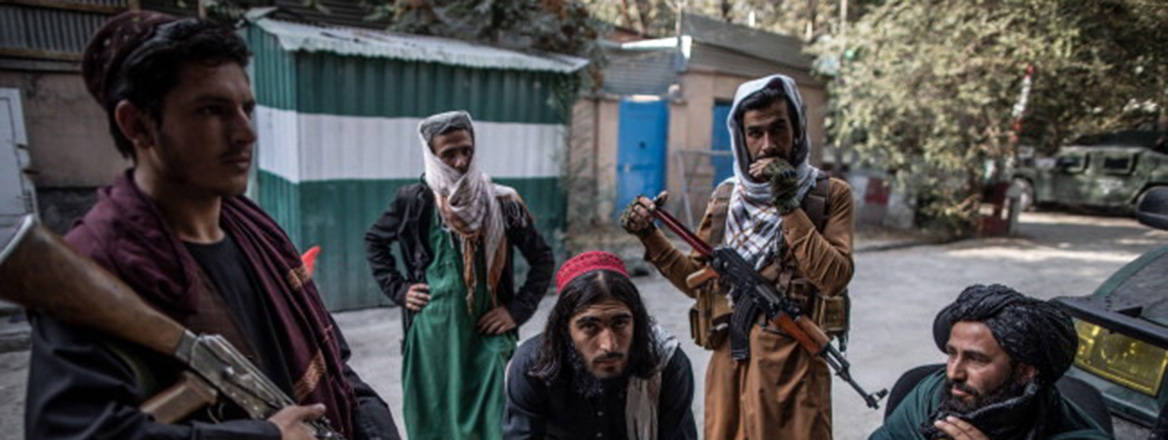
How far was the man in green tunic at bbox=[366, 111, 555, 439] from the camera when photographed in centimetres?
268

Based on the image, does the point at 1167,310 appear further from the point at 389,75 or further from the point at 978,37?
the point at 978,37

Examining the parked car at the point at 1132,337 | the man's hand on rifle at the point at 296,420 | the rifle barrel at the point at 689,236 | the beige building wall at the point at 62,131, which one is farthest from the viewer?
the beige building wall at the point at 62,131

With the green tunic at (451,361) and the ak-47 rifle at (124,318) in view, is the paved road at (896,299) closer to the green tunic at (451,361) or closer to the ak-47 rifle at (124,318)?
the green tunic at (451,361)

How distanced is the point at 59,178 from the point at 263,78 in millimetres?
1783

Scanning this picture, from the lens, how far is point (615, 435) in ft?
6.85

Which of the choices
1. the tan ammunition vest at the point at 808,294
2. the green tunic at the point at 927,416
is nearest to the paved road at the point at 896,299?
the green tunic at the point at 927,416

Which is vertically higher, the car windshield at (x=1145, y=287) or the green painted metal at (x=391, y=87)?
the green painted metal at (x=391, y=87)

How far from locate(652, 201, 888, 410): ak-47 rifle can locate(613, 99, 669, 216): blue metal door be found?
305 inches

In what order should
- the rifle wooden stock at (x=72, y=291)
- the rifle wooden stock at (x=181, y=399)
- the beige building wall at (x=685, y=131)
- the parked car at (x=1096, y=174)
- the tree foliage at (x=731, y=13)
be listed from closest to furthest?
the rifle wooden stock at (x=72, y=291) → the rifle wooden stock at (x=181, y=399) → the beige building wall at (x=685, y=131) → the parked car at (x=1096, y=174) → the tree foliage at (x=731, y=13)

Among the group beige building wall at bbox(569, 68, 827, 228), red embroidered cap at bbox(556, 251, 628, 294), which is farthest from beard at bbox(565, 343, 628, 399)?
beige building wall at bbox(569, 68, 827, 228)

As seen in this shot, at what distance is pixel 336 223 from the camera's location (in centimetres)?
548

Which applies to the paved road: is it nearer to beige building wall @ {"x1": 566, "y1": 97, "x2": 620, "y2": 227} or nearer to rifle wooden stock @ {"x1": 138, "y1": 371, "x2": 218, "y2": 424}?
beige building wall @ {"x1": 566, "y1": 97, "x2": 620, "y2": 227}

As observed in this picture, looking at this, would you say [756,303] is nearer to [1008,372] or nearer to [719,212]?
[719,212]

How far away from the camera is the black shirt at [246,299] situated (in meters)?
1.23
